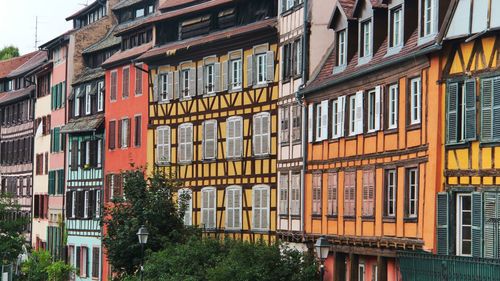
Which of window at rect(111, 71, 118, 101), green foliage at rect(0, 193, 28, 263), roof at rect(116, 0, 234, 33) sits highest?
roof at rect(116, 0, 234, 33)

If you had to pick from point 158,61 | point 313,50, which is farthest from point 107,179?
point 313,50

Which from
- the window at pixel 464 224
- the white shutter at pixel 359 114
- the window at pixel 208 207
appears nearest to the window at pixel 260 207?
the window at pixel 208 207

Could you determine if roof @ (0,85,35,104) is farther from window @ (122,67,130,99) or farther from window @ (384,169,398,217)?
window @ (384,169,398,217)

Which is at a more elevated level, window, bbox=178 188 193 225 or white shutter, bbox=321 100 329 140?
white shutter, bbox=321 100 329 140

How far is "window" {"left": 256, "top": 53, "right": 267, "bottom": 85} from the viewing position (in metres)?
55.3

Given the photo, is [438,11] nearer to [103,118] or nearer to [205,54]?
[205,54]

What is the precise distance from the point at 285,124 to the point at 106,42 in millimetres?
29179

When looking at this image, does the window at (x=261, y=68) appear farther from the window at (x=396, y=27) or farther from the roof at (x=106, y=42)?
the roof at (x=106, y=42)

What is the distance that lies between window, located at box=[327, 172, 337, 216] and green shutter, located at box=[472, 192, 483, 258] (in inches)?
468

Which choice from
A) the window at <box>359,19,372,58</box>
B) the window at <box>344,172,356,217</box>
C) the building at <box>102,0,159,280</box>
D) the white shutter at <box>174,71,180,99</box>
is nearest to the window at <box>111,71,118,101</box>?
the building at <box>102,0,159,280</box>

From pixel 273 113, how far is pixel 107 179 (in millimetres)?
23409

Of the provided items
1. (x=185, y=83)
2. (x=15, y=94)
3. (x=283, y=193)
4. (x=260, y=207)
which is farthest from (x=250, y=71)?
(x=15, y=94)

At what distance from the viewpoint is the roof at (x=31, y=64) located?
101 meters

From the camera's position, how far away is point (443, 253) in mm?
35562
